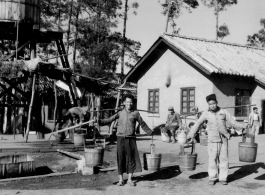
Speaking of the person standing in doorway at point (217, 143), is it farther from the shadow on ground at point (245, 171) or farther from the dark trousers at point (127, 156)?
the dark trousers at point (127, 156)

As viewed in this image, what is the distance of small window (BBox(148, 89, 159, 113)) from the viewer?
69.9 feet

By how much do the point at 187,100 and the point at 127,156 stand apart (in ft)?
40.2

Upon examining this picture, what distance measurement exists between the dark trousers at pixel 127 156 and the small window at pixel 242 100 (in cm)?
1261

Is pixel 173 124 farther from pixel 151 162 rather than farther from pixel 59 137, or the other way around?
pixel 151 162

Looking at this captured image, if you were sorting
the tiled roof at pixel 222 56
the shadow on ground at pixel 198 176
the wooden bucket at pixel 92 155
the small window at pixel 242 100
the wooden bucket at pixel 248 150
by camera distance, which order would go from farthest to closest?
the small window at pixel 242 100, the tiled roof at pixel 222 56, the wooden bucket at pixel 248 150, the wooden bucket at pixel 92 155, the shadow on ground at pixel 198 176

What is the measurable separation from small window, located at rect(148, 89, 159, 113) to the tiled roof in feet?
11.3

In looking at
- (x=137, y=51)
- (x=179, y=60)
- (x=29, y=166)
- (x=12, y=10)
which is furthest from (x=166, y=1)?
(x=29, y=166)

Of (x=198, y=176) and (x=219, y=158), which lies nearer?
(x=219, y=158)

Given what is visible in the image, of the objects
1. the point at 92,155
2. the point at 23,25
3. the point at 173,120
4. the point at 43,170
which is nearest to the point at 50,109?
the point at 23,25

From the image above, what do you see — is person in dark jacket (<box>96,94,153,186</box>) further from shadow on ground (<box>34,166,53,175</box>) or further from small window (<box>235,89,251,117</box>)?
small window (<box>235,89,251,117</box>)

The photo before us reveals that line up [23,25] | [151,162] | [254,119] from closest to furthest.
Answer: [151,162] < [23,25] < [254,119]

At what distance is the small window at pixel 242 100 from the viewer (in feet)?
61.5

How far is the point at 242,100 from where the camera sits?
747 inches

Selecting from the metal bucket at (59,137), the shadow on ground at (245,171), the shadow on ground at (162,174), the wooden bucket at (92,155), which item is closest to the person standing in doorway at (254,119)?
the shadow on ground at (245,171)
